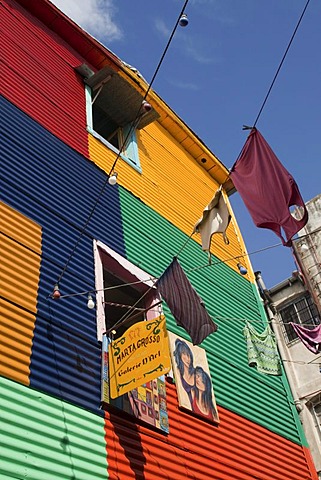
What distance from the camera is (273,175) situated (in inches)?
309

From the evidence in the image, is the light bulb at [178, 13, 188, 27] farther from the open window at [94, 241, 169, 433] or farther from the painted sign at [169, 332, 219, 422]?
the painted sign at [169, 332, 219, 422]

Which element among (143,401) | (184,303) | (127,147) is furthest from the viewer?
(127,147)

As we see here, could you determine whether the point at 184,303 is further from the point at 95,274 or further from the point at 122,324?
the point at 95,274

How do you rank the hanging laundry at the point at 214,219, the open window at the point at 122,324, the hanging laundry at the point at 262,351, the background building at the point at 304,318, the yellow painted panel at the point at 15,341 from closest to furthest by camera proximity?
1. the yellow painted panel at the point at 15,341
2. the open window at the point at 122,324
3. the hanging laundry at the point at 214,219
4. the hanging laundry at the point at 262,351
5. the background building at the point at 304,318

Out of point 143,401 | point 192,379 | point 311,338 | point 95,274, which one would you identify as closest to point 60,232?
point 95,274

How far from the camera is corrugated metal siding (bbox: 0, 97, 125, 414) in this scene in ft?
21.3

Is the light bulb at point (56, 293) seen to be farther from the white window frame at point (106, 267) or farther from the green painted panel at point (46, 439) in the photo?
the green painted panel at point (46, 439)

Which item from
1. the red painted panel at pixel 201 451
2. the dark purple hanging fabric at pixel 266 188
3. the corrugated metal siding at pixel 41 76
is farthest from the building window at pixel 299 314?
the dark purple hanging fabric at pixel 266 188

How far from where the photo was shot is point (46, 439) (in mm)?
5598

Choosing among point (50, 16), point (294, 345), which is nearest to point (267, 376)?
point (294, 345)

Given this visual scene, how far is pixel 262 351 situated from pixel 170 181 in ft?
15.4

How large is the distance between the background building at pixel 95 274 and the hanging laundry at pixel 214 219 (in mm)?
407

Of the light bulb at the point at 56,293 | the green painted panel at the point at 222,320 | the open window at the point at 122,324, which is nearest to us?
the light bulb at the point at 56,293

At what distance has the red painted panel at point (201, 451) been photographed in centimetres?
653
